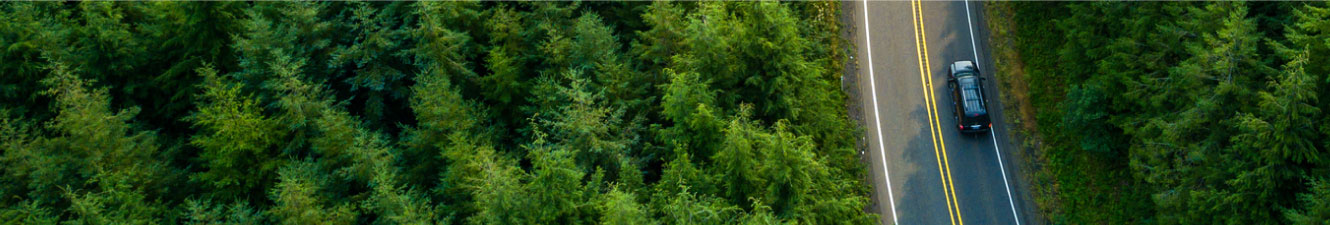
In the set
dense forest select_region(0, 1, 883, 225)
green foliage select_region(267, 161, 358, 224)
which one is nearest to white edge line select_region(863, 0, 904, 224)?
dense forest select_region(0, 1, 883, 225)

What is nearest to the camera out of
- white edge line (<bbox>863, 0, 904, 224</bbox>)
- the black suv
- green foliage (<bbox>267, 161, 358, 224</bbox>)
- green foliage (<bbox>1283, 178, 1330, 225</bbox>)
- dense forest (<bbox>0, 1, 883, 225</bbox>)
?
green foliage (<bbox>1283, 178, 1330, 225</bbox>)

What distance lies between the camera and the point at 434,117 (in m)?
30.0

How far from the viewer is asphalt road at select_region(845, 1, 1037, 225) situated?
107 feet

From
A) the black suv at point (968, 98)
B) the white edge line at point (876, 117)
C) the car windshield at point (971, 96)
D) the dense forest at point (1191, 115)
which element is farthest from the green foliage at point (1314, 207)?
Answer: the white edge line at point (876, 117)

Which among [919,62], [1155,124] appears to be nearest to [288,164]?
[919,62]

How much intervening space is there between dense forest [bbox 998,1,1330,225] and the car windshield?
2.58 meters

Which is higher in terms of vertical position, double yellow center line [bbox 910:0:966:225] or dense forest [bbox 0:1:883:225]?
dense forest [bbox 0:1:883:225]

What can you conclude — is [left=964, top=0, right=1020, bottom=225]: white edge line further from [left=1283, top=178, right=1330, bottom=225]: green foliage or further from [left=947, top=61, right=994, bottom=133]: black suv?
[left=1283, top=178, right=1330, bottom=225]: green foliage

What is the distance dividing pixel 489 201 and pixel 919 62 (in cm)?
2021

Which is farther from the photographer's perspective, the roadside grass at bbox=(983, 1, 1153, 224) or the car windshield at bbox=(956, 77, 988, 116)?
the car windshield at bbox=(956, 77, 988, 116)

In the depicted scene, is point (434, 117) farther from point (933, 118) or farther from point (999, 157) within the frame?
point (999, 157)

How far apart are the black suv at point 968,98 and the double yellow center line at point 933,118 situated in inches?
31.0

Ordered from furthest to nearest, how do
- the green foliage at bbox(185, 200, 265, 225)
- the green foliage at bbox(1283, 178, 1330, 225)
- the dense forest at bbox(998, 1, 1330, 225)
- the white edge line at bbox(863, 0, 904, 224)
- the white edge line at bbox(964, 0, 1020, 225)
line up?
1. the white edge line at bbox(863, 0, 904, 224)
2. the white edge line at bbox(964, 0, 1020, 225)
3. the green foliage at bbox(185, 200, 265, 225)
4. the dense forest at bbox(998, 1, 1330, 225)
5. the green foliage at bbox(1283, 178, 1330, 225)

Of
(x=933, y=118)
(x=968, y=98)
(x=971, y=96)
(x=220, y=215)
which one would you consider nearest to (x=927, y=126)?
(x=933, y=118)
